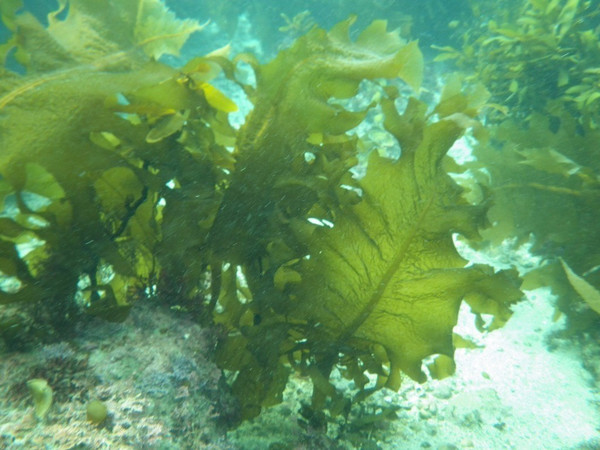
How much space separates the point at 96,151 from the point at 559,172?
8.39 feet

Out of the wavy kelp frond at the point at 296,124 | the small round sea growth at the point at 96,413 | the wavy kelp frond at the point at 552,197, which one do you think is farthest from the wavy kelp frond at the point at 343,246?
the wavy kelp frond at the point at 552,197

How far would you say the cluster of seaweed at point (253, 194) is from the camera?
1.36 m

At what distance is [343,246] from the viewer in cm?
152

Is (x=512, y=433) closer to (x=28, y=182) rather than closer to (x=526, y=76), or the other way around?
(x=28, y=182)

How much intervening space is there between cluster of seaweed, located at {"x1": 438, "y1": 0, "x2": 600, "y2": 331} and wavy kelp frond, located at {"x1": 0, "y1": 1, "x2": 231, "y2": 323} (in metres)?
1.27

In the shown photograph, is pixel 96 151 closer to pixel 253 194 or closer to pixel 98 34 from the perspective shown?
pixel 98 34

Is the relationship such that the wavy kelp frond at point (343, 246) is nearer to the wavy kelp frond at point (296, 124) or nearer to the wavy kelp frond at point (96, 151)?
the wavy kelp frond at point (296, 124)

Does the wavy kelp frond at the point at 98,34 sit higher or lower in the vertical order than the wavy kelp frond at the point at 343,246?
higher

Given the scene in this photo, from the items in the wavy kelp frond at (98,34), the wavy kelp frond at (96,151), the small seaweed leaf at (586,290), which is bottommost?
the small seaweed leaf at (586,290)

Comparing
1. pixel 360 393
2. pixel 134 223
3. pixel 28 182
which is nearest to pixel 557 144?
pixel 360 393

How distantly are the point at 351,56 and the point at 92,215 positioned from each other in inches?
44.8

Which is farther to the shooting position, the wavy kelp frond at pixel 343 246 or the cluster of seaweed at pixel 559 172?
the cluster of seaweed at pixel 559 172

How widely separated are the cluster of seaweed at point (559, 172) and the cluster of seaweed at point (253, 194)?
516 mm

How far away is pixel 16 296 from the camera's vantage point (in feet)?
4.54
